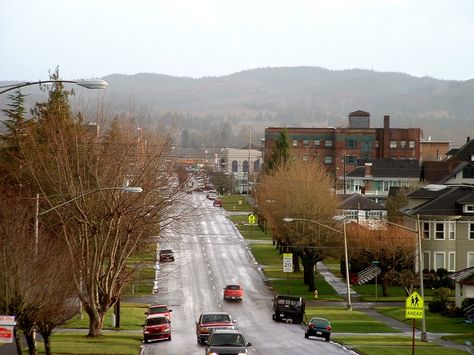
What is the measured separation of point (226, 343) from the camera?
35281mm

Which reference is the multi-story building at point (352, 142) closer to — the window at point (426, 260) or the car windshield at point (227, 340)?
the window at point (426, 260)

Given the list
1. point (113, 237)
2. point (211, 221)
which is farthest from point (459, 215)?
point (211, 221)

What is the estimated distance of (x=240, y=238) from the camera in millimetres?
116438

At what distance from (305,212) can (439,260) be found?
1154cm

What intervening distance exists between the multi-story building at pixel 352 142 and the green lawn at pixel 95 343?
119 meters

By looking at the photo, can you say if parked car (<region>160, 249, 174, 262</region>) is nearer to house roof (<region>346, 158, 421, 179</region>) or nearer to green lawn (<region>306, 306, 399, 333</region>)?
green lawn (<region>306, 306, 399, 333</region>)

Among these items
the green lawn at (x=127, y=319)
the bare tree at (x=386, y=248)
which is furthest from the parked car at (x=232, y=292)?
the bare tree at (x=386, y=248)

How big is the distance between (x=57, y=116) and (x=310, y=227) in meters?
26.3

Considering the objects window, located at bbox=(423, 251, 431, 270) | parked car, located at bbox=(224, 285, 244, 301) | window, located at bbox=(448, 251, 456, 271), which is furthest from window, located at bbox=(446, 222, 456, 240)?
parked car, located at bbox=(224, 285, 244, 301)

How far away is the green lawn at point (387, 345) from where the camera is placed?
1752 inches

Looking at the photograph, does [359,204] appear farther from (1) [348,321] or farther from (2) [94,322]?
(2) [94,322]

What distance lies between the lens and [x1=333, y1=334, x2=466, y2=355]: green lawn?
44.5 meters

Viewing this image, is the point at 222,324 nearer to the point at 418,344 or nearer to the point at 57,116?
the point at 418,344

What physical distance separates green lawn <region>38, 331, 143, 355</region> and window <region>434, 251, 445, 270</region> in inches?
1407
